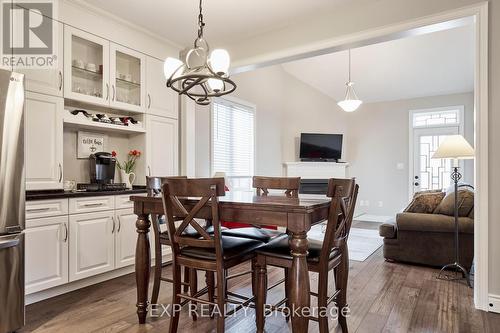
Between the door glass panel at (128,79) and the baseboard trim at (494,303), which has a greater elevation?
the door glass panel at (128,79)

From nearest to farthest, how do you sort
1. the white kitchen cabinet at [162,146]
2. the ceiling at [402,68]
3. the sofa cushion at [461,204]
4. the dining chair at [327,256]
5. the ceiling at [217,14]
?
1. the dining chair at [327,256]
2. the ceiling at [217,14]
3. the sofa cushion at [461,204]
4. the white kitchen cabinet at [162,146]
5. the ceiling at [402,68]

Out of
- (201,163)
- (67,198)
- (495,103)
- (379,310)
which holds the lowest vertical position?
(379,310)

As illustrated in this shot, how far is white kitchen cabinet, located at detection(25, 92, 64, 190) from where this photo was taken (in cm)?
260

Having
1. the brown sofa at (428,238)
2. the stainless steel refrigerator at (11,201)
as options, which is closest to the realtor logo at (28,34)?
the stainless steel refrigerator at (11,201)

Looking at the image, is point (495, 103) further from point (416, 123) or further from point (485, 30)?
point (416, 123)

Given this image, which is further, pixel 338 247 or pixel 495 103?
pixel 495 103

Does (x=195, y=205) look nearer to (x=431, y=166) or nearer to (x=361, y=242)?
(x=361, y=242)

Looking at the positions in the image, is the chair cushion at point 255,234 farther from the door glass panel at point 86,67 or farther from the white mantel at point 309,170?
the white mantel at point 309,170

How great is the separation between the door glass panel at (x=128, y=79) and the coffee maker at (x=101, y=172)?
652mm

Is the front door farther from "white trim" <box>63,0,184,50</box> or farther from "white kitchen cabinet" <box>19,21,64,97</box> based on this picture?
"white kitchen cabinet" <box>19,21,64,97</box>

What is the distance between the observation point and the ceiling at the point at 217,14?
3.03 metres

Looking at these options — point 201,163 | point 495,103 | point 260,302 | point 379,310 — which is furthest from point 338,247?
point 201,163

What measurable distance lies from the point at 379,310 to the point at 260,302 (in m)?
1.14

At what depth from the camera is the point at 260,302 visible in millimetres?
1965
